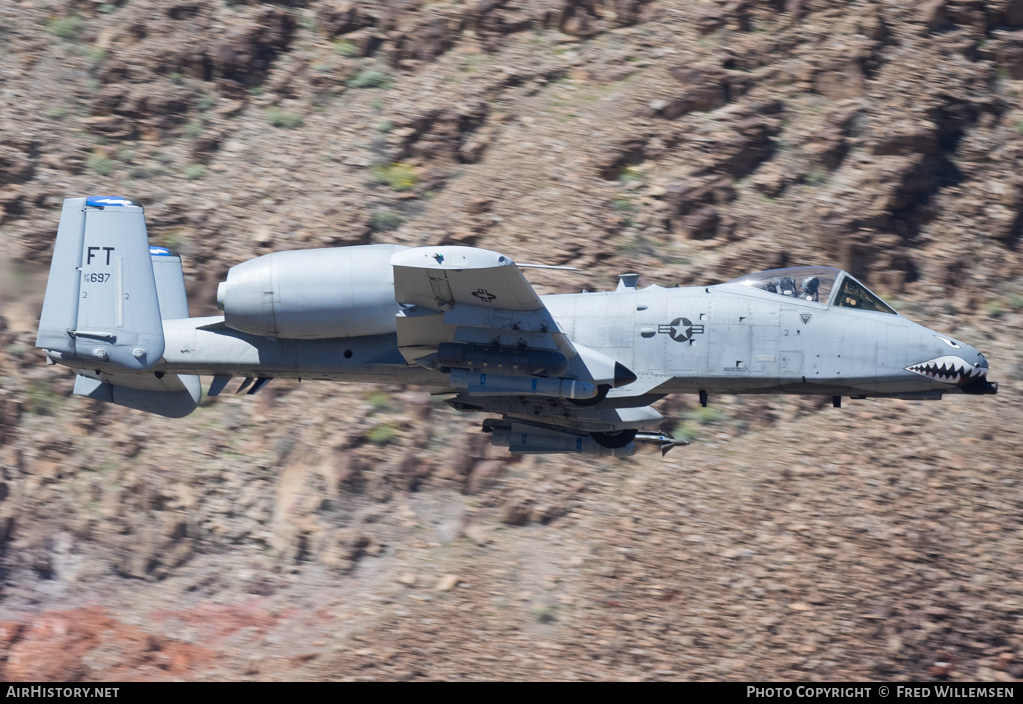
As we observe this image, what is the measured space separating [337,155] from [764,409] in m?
10.7

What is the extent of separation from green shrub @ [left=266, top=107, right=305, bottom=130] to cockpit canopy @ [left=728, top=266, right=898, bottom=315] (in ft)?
43.9

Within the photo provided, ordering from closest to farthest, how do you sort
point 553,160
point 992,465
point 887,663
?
point 887,663, point 992,465, point 553,160

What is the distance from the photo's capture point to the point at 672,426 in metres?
18.0

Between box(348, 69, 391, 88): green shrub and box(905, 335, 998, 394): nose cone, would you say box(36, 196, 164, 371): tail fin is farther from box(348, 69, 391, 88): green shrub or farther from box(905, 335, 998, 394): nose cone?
box(348, 69, 391, 88): green shrub

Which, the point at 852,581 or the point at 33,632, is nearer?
the point at 852,581

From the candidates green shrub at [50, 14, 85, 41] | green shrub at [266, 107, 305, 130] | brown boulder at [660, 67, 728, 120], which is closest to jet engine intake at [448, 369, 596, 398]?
brown boulder at [660, 67, 728, 120]

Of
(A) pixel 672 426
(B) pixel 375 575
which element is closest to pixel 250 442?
(B) pixel 375 575

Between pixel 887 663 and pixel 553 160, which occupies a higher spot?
pixel 553 160

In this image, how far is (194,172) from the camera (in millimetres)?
22234

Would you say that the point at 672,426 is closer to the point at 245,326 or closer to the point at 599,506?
the point at 599,506

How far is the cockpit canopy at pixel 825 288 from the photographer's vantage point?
13047mm

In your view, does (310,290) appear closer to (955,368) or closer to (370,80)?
(955,368)

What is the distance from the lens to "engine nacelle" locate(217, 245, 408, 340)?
1238cm

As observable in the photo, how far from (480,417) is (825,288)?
791 centimetres
